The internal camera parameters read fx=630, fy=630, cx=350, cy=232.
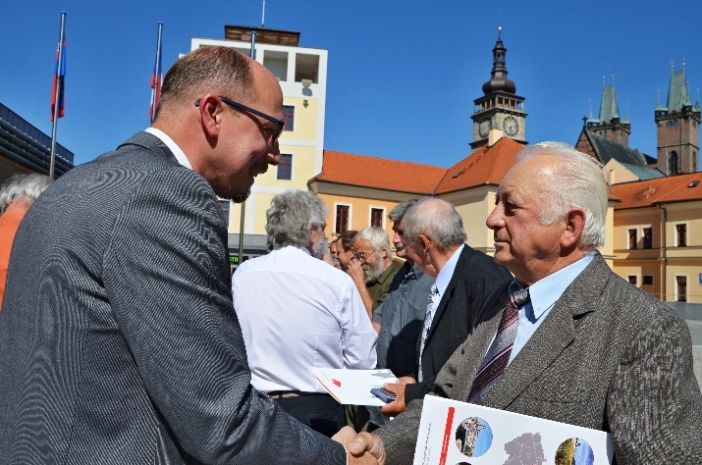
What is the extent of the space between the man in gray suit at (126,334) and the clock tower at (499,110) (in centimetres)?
7948

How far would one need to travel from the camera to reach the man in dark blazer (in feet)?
11.8

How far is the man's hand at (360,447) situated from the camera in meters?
1.99

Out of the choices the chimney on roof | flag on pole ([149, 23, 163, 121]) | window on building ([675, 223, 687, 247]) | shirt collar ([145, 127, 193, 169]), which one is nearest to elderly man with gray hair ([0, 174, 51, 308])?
shirt collar ([145, 127, 193, 169])

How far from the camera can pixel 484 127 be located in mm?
81000

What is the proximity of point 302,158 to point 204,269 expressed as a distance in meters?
41.4

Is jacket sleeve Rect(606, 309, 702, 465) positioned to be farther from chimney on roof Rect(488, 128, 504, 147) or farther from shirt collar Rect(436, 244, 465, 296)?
chimney on roof Rect(488, 128, 504, 147)

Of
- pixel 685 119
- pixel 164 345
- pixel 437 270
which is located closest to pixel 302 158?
pixel 437 270

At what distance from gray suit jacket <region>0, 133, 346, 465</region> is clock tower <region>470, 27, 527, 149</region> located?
261 ft

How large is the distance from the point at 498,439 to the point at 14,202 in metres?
3.74

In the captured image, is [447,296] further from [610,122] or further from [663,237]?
[610,122]

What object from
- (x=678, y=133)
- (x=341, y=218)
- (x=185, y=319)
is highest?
(x=678, y=133)

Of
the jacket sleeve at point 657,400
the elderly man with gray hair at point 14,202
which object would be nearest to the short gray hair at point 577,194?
the jacket sleeve at point 657,400

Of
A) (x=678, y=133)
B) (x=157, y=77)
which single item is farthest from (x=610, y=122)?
(x=157, y=77)

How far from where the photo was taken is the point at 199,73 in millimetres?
1821
